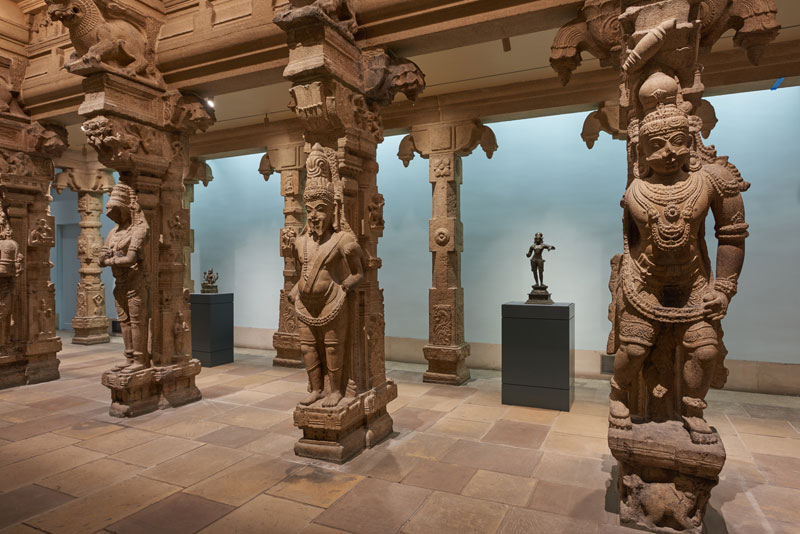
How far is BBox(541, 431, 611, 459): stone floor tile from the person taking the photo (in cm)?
406

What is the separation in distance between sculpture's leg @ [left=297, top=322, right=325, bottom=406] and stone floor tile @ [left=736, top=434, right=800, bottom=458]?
3655 mm

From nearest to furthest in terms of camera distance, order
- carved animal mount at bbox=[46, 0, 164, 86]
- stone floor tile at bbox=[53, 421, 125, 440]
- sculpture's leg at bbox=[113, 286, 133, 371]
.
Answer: stone floor tile at bbox=[53, 421, 125, 440] → carved animal mount at bbox=[46, 0, 164, 86] → sculpture's leg at bbox=[113, 286, 133, 371]

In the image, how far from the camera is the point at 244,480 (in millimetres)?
3529

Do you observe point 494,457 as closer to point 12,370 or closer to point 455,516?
point 455,516

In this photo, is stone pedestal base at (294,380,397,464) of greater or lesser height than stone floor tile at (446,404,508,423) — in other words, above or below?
above

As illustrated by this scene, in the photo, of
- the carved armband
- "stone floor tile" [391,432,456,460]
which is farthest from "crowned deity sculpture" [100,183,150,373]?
the carved armband

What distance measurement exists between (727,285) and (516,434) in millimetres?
2495

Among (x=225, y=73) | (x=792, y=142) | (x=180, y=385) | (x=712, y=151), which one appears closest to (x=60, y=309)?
(x=180, y=385)

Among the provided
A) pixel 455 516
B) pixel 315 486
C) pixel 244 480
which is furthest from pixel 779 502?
pixel 244 480

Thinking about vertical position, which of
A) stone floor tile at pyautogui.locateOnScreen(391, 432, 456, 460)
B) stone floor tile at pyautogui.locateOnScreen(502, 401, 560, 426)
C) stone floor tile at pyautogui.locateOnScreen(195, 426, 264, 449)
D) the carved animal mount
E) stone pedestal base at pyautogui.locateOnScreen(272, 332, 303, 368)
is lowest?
stone floor tile at pyautogui.locateOnScreen(502, 401, 560, 426)

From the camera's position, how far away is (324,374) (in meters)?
4.09

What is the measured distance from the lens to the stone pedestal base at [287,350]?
7.76 metres

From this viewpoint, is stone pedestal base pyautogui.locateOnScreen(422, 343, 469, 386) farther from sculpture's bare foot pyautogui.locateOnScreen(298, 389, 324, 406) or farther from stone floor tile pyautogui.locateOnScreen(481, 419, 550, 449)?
sculpture's bare foot pyautogui.locateOnScreen(298, 389, 324, 406)

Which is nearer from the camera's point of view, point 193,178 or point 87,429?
point 87,429
